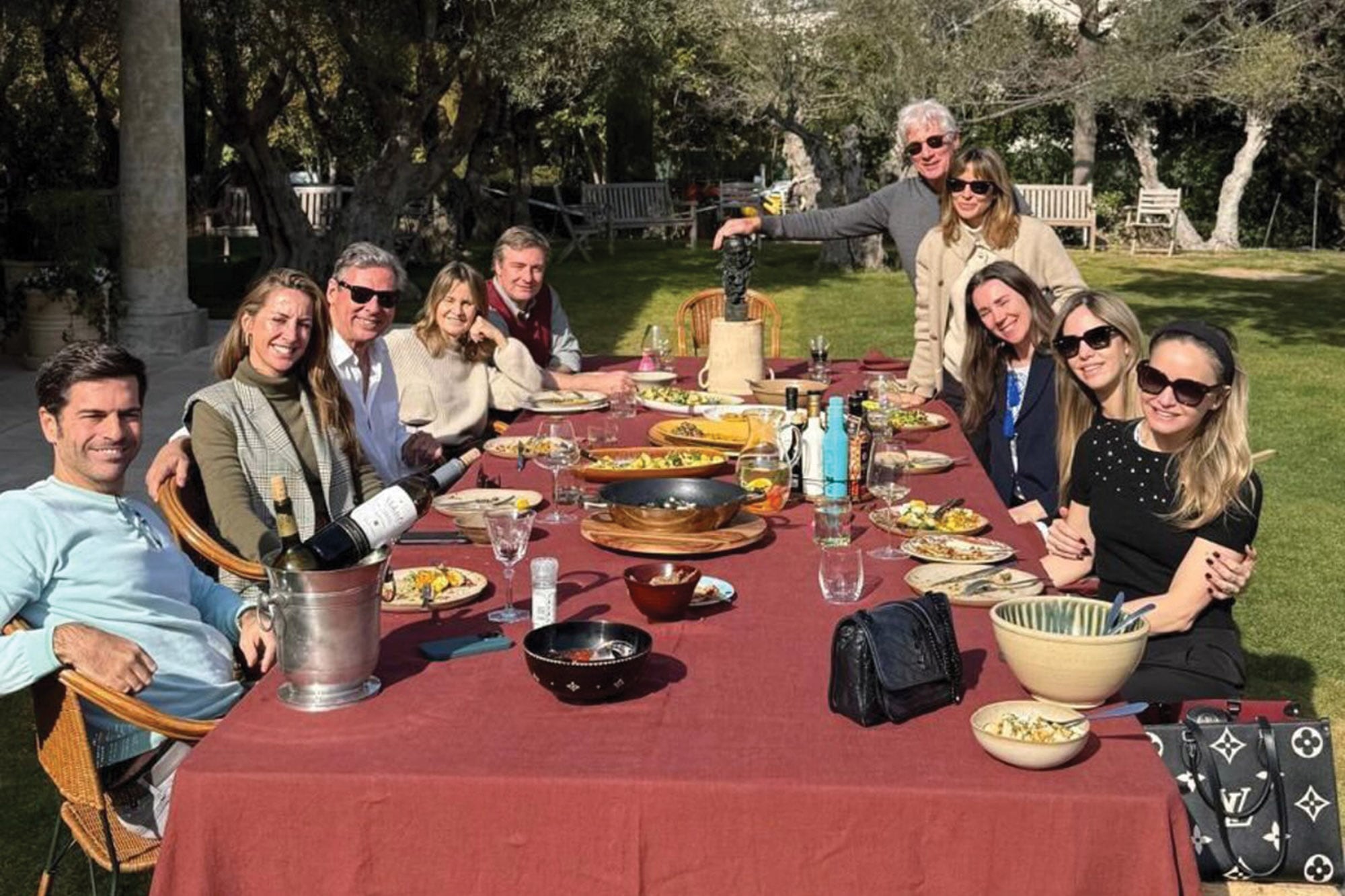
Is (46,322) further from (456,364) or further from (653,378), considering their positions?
(653,378)

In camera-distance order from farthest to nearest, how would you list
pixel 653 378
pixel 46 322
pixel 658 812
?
1. pixel 46 322
2. pixel 653 378
3. pixel 658 812

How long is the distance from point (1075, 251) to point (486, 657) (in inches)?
876

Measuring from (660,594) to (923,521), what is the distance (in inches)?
41.8

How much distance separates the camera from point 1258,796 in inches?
118

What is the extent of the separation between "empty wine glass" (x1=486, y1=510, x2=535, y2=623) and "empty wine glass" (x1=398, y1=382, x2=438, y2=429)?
8.69 feet

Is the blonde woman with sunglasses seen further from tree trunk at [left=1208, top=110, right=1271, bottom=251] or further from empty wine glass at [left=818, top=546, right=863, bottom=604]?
tree trunk at [left=1208, top=110, right=1271, bottom=251]

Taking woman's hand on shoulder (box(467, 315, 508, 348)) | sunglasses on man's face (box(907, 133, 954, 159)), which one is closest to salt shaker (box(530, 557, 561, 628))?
woman's hand on shoulder (box(467, 315, 508, 348))

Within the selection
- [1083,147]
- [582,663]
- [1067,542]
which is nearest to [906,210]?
[1067,542]

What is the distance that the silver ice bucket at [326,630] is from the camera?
244cm

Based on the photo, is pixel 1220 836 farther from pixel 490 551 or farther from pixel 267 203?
pixel 267 203

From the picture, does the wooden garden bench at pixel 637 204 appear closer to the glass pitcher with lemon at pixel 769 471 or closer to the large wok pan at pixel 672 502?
the glass pitcher with lemon at pixel 769 471

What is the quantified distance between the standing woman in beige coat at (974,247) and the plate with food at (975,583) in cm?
230

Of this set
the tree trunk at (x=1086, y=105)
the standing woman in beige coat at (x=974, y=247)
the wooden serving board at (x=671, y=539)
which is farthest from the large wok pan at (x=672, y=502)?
the tree trunk at (x=1086, y=105)

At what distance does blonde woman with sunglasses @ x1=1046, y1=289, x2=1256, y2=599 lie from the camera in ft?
14.0
